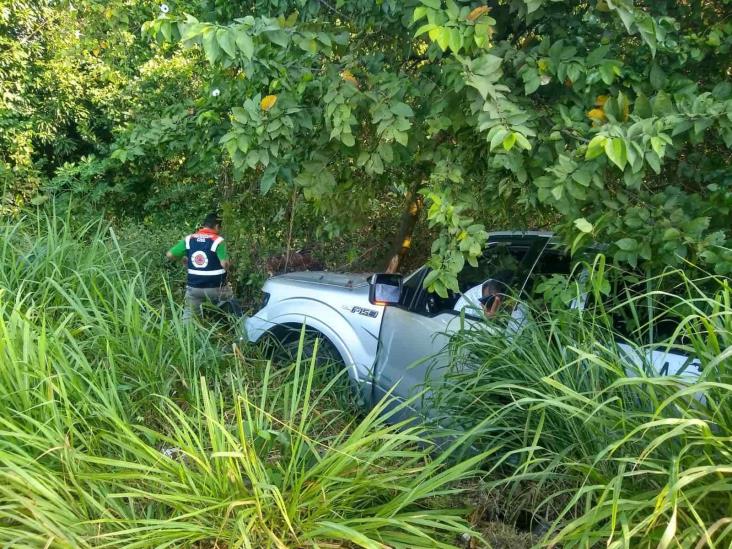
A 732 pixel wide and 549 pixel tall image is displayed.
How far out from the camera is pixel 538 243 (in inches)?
164

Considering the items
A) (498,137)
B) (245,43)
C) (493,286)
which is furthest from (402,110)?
(493,286)

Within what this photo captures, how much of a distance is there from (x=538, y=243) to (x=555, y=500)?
1856mm

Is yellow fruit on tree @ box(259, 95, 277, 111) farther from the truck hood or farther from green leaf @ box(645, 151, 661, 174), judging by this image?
green leaf @ box(645, 151, 661, 174)


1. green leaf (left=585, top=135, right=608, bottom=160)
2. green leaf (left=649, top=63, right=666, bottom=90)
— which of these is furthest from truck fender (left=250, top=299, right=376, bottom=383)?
green leaf (left=649, top=63, right=666, bottom=90)

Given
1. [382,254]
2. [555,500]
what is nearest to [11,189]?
[382,254]

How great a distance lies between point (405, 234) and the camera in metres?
6.41

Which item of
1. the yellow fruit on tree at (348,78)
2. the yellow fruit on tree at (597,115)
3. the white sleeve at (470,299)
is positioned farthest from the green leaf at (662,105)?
the yellow fruit on tree at (348,78)

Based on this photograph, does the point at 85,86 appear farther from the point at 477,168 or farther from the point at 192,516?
the point at 192,516

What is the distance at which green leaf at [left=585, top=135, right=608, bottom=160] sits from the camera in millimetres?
2852

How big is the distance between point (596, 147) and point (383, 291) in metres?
1.88

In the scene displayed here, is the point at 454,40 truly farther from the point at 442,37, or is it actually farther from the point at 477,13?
the point at 477,13

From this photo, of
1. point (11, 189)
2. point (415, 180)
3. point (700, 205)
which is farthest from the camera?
point (11, 189)

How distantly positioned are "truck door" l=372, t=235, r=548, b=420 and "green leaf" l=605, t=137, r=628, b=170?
119 cm

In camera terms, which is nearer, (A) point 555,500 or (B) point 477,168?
(A) point 555,500
